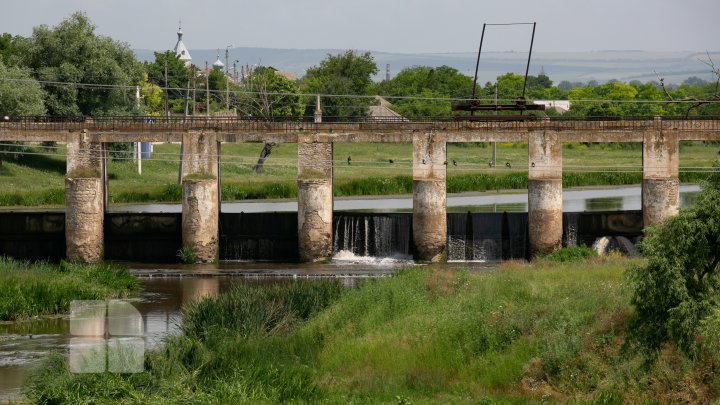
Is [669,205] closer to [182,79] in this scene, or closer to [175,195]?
[175,195]

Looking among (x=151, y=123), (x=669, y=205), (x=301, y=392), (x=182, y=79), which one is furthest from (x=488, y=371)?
(x=182, y=79)

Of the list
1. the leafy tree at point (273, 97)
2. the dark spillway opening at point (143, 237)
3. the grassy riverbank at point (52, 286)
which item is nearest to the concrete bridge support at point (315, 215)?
the dark spillway opening at point (143, 237)

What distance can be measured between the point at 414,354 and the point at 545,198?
81.4 ft

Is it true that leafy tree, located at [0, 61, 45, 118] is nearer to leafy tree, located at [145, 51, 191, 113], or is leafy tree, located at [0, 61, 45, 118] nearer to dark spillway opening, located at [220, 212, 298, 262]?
dark spillway opening, located at [220, 212, 298, 262]

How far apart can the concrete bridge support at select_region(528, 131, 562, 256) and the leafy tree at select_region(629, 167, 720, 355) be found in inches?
999

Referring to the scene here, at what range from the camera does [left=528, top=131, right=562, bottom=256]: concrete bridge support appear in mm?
56250

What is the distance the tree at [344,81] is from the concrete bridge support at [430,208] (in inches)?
2007

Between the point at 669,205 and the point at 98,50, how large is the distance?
1689 inches

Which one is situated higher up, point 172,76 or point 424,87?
point 172,76

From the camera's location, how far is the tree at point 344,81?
109938mm

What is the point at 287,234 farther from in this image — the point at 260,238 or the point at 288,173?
the point at 288,173

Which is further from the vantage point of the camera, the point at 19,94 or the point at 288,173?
the point at 288,173

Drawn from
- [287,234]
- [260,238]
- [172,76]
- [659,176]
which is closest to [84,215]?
[260,238]

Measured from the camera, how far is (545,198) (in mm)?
56281
